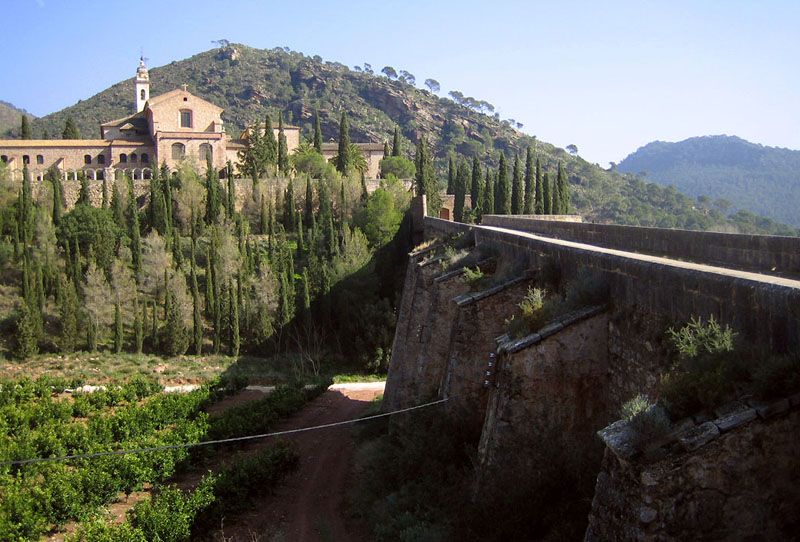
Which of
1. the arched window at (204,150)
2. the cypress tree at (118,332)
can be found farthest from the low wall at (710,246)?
the arched window at (204,150)

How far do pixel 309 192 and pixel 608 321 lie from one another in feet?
129

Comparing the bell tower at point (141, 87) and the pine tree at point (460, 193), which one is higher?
the bell tower at point (141, 87)

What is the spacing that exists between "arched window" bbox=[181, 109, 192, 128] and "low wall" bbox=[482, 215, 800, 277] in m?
48.0

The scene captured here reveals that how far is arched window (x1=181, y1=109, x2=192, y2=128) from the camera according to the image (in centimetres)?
5591

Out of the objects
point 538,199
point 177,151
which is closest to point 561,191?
point 538,199

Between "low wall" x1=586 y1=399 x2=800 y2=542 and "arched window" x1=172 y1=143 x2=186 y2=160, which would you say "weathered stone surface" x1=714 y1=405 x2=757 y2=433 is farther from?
"arched window" x1=172 y1=143 x2=186 y2=160

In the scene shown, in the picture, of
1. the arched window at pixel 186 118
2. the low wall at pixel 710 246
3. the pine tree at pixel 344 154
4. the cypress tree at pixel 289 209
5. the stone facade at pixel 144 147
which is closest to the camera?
the low wall at pixel 710 246

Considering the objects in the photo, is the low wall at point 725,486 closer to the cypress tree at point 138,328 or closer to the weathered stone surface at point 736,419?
the weathered stone surface at point 736,419

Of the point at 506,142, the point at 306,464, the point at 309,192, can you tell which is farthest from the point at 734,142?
the point at 306,464

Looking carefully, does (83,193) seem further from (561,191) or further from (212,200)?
(561,191)

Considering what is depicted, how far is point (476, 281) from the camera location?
1218 centimetres

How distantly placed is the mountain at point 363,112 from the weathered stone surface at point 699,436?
84.6 m

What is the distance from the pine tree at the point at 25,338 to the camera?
31141 mm

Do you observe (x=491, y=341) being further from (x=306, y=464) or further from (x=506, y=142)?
(x=506, y=142)
